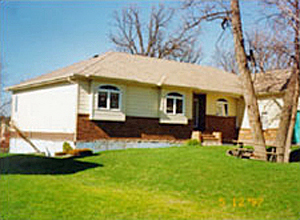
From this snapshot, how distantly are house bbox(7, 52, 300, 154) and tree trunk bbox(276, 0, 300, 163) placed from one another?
644 centimetres

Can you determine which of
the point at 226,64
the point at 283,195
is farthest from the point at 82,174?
the point at 226,64

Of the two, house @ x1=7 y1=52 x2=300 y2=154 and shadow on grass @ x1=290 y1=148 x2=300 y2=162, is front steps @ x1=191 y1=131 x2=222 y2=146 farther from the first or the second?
shadow on grass @ x1=290 y1=148 x2=300 y2=162

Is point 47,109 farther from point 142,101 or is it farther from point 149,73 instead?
point 149,73

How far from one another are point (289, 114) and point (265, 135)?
7094mm

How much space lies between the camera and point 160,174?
12.5 metres

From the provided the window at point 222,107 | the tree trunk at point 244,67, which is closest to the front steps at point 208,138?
the window at point 222,107

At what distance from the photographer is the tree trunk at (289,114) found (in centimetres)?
1564

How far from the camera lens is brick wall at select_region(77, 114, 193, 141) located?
62.4 ft

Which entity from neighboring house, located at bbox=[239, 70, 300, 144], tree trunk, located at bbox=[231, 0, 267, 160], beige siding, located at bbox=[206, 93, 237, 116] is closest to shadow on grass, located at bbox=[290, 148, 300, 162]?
tree trunk, located at bbox=[231, 0, 267, 160]

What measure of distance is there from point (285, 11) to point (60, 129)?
1167 cm

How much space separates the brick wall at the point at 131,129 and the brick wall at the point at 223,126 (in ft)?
5.50

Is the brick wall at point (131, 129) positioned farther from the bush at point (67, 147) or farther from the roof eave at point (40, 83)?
the roof eave at point (40, 83)

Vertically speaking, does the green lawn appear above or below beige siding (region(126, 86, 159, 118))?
below
